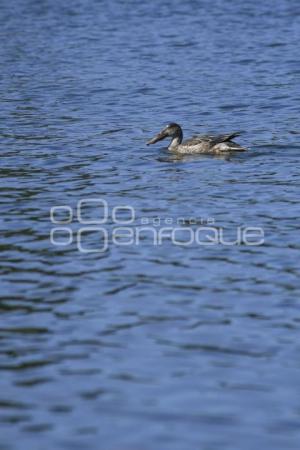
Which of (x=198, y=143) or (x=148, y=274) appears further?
(x=198, y=143)

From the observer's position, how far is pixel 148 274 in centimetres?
1228

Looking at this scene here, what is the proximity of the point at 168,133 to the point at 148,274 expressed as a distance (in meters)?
8.12

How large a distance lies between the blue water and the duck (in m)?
0.22


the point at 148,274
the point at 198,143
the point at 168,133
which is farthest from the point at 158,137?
the point at 148,274

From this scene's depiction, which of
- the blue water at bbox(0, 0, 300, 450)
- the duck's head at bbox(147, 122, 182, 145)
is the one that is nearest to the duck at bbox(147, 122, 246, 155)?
the duck's head at bbox(147, 122, 182, 145)

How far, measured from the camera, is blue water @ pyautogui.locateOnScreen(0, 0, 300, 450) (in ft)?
28.8

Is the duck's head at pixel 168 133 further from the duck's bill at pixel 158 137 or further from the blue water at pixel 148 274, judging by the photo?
the blue water at pixel 148 274

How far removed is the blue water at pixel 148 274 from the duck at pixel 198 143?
0.22 meters

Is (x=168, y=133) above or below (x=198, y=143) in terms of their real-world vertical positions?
above

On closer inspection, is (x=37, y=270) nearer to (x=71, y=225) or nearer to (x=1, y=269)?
(x=1, y=269)

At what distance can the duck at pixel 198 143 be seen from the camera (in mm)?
19250

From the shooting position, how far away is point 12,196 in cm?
1625

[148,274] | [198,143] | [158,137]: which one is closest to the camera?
[148,274]

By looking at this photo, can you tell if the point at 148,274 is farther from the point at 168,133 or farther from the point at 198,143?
the point at 168,133
